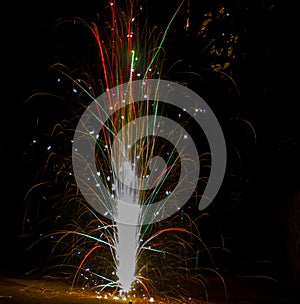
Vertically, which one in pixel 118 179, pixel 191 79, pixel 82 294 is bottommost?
pixel 82 294

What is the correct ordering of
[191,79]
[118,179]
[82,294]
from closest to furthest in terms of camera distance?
[82,294] < [118,179] < [191,79]

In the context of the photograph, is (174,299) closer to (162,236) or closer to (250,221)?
(162,236)

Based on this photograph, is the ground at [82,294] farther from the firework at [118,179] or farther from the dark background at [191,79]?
the dark background at [191,79]

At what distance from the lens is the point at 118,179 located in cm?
960

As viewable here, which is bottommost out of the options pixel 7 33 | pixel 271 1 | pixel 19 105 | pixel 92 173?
pixel 92 173

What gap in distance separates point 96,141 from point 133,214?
6.74 feet

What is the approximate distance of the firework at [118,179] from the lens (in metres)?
9.77

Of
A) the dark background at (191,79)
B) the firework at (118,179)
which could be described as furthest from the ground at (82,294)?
the dark background at (191,79)

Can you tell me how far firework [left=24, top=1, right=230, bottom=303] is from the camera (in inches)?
385

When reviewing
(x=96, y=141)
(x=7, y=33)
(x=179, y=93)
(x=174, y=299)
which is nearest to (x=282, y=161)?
(x=179, y=93)

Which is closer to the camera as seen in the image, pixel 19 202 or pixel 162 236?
pixel 162 236

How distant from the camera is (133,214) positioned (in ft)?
31.0

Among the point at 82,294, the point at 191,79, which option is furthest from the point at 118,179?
the point at 191,79

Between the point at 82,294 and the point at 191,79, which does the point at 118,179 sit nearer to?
the point at 82,294
